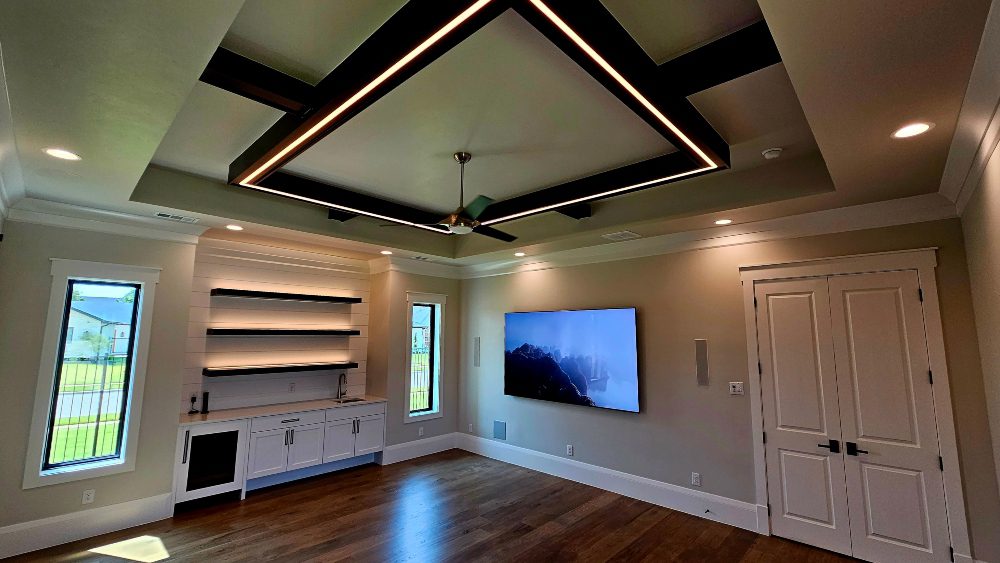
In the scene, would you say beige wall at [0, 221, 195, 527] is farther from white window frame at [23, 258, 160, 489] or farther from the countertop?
the countertop

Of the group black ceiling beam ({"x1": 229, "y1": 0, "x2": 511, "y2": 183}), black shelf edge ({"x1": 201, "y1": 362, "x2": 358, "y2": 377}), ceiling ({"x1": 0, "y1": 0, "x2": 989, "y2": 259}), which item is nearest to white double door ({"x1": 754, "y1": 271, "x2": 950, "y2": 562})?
ceiling ({"x1": 0, "y1": 0, "x2": 989, "y2": 259})

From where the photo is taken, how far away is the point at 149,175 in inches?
144

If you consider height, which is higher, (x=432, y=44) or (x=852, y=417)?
(x=432, y=44)

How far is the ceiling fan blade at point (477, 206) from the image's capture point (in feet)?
10.4

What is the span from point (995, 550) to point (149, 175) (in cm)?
687

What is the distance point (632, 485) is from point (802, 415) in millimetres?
1857

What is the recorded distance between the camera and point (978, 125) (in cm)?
209

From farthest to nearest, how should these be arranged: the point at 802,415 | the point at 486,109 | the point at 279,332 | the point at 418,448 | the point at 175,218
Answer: the point at 418,448, the point at 279,332, the point at 175,218, the point at 802,415, the point at 486,109

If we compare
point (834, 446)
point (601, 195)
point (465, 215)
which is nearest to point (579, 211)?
point (601, 195)

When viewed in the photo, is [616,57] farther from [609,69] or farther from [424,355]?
[424,355]

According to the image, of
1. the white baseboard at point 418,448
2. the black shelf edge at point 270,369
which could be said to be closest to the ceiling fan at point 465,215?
the black shelf edge at point 270,369

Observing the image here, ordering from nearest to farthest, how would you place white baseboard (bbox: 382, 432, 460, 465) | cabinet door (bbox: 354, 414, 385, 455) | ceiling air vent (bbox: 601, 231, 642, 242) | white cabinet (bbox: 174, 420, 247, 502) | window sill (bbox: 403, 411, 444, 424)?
1. white cabinet (bbox: 174, 420, 247, 502)
2. ceiling air vent (bbox: 601, 231, 642, 242)
3. cabinet door (bbox: 354, 414, 385, 455)
4. white baseboard (bbox: 382, 432, 460, 465)
5. window sill (bbox: 403, 411, 444, 424)

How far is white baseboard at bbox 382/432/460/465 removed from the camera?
5.92 meters

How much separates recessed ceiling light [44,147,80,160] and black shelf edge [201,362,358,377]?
2726mm
